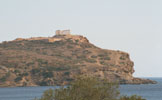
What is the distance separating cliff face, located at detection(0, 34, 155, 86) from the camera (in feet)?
A: 505

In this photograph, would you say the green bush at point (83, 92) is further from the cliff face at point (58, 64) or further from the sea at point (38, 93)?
the cliff face at point (58, 64)

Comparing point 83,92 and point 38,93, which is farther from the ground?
point 83,92

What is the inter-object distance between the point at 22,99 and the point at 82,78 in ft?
209

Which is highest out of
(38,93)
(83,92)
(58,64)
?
(58,64)

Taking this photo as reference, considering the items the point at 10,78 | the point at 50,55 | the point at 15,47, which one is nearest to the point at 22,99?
the point at 10,78

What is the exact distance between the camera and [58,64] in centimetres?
16438

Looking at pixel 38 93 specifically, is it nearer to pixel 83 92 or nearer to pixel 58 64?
pixel 58 64

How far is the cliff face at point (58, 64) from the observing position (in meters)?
154

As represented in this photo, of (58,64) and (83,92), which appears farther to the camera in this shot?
(58,64)

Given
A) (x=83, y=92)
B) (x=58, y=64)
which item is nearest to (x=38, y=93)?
(x=58, y=64)

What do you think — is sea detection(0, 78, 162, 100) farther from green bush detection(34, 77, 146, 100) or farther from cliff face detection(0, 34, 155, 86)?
green bush detection(34, 77, 146, 100)

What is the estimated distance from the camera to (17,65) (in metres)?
164

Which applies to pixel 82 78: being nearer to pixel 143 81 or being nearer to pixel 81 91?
pixel 81 91

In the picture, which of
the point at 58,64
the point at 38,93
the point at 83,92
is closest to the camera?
the point at 83,92
